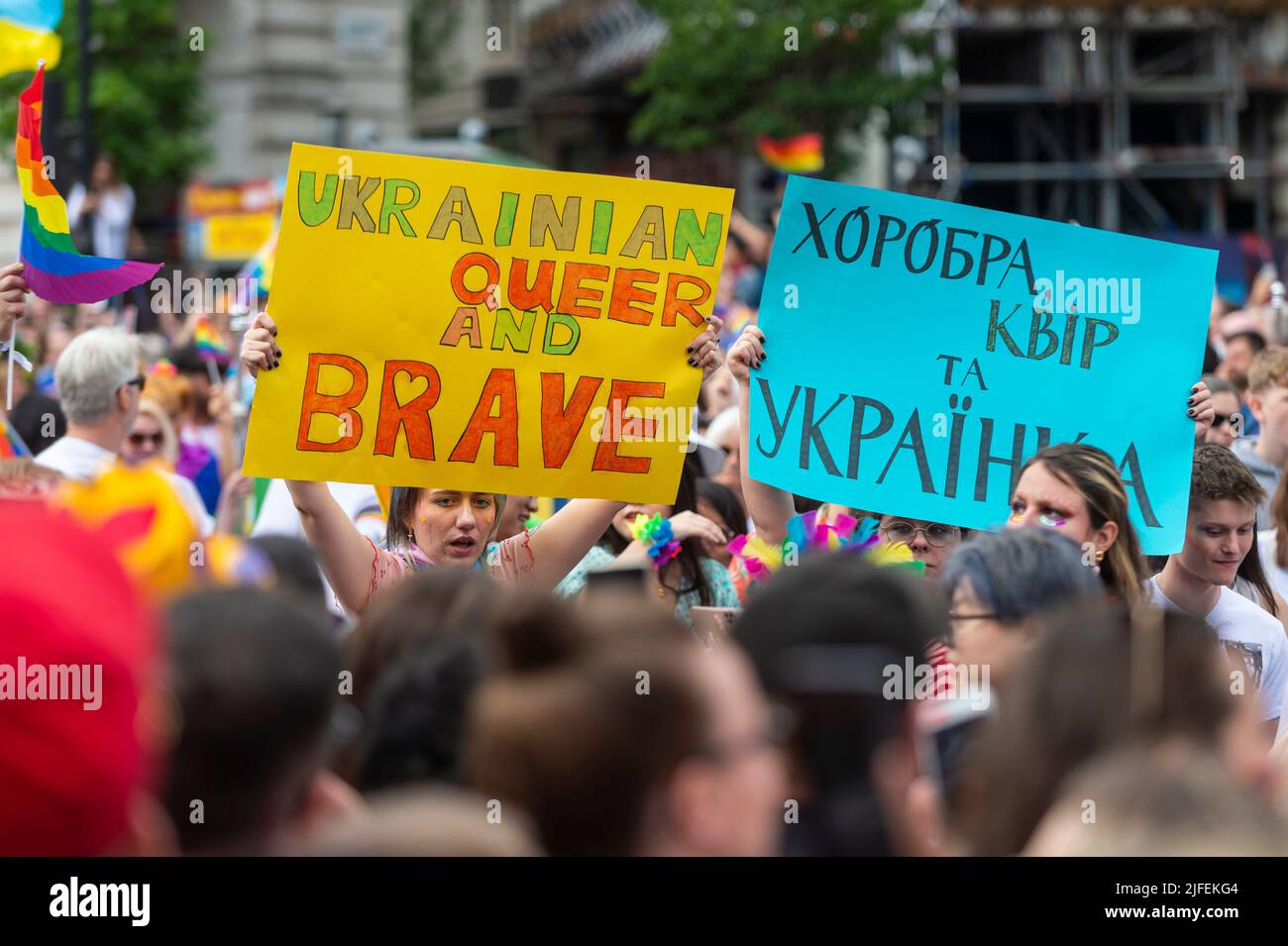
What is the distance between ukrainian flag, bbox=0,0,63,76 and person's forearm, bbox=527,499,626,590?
2489 millimetres

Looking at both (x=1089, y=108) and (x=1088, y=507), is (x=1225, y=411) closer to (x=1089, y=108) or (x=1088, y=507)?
(x=1088, y=507)

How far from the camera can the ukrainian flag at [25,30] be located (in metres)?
6.08

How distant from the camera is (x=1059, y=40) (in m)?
30.3

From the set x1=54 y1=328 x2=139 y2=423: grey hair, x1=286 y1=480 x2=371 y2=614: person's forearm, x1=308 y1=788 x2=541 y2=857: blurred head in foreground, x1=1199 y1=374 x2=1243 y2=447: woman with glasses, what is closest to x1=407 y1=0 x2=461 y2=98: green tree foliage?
x1=1199 y1=374 x2=1243 y2=447: woman with glasses

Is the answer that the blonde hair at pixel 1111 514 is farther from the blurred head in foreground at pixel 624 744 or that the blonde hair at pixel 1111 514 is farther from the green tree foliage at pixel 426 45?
the green tree foliage at pixel 426 45

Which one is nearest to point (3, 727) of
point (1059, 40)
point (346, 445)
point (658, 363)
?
point (346, 445)

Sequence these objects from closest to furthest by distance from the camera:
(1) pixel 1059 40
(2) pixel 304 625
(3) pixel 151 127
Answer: (2) pixel 304 625 → (3) pixel 151 127 → (1) pixel 1059 40

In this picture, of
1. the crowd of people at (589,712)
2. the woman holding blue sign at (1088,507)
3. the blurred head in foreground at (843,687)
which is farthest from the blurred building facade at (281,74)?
the blurred head in foreground at (843,687)

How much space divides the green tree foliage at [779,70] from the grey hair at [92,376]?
18778 millimetres

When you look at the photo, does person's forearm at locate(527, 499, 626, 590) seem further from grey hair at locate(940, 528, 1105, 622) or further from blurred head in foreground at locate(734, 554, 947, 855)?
blurred head in foreground at locate(734, 554, 947, 855)

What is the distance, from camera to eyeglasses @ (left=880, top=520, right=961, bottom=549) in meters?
5.43

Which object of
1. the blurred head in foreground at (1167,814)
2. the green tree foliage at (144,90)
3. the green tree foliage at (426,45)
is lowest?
the blurred head in foreground at (1167,814)

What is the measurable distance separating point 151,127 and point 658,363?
19075 mm

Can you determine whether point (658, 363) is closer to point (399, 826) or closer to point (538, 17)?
point (399, 826)
